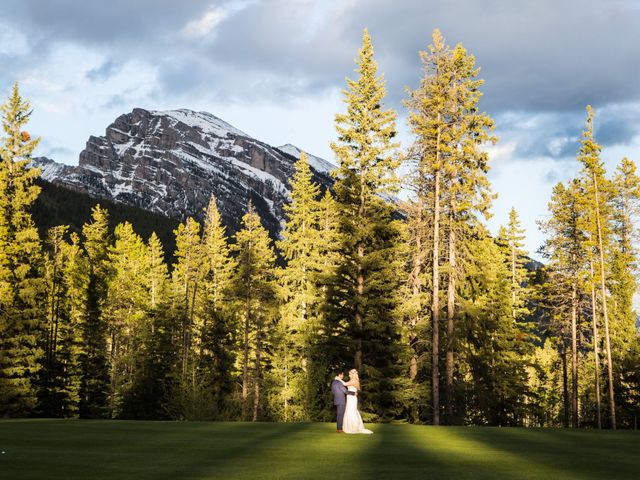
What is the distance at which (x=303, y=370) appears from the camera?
132 ft

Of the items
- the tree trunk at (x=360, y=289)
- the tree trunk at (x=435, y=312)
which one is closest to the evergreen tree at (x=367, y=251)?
the tree trunk at (x=360, y=289)

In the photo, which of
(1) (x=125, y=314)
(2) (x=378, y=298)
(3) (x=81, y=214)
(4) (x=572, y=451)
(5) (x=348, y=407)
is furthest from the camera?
(3) (x=81, y=214)

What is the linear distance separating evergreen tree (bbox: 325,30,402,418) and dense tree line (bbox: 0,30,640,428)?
0.08 meters

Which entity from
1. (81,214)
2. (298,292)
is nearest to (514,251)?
(298,292)

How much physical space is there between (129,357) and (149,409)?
5.59 metres

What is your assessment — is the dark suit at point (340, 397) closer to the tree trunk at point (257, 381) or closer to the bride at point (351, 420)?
the bride at point (351, 420)

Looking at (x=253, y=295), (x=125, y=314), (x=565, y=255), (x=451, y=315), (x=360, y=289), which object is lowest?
(x=451, y=315)

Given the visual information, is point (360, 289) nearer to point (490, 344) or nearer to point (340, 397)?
point (340, 397)

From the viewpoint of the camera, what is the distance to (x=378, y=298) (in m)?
30.7

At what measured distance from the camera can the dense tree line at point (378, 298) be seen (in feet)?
105

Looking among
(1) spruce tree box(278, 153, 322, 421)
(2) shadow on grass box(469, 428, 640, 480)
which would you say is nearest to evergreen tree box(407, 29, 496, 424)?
(1) spruce tree box(278, 153, 322, 421)

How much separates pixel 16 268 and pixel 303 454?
104 feet

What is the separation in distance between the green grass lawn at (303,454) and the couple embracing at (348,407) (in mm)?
692

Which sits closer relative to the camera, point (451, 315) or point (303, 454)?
point (303, 454)
